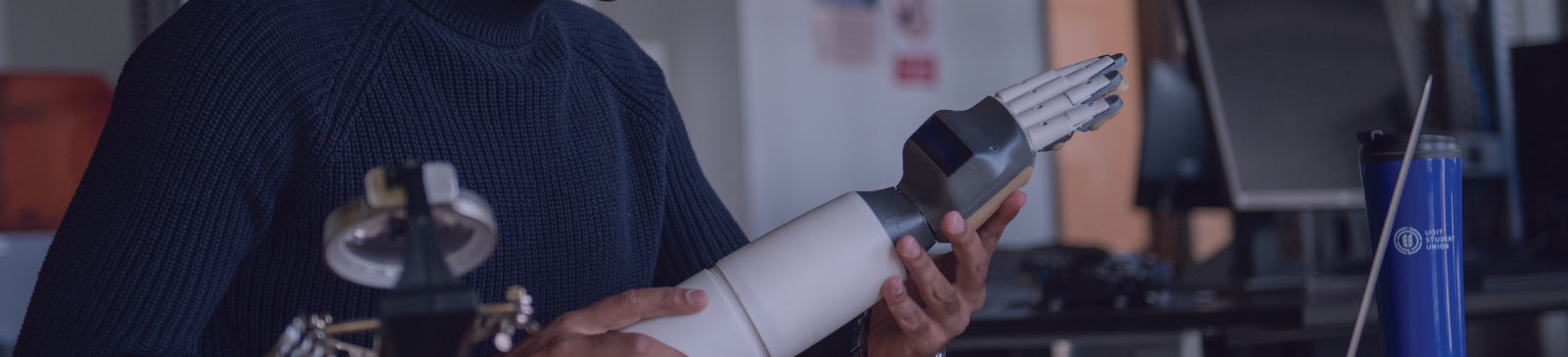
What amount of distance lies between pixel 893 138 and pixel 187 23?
2536mm

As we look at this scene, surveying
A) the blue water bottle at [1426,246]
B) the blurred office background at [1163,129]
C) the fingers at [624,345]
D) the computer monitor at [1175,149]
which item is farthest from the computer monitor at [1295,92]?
the fingers at [624,345]

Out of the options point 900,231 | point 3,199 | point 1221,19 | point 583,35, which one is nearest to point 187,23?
point 583,35

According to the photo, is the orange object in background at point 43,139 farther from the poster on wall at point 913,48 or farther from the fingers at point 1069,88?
the fingers at point 1069,88

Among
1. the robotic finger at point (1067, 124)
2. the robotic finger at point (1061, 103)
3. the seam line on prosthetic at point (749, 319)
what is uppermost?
the robotic finger at point (1061, 103)

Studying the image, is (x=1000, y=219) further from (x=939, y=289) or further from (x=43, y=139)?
(x=43, y=139)

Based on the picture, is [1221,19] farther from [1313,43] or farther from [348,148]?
[348,148]

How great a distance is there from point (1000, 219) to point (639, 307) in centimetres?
26

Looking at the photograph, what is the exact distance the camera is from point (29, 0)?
291 cm

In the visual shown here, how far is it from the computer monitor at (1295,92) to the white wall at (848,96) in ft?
4.13

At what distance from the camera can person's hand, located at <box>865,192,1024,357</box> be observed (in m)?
0.70

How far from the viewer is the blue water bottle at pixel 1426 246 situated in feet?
2.32

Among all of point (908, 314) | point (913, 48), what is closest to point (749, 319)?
point (908, 314)

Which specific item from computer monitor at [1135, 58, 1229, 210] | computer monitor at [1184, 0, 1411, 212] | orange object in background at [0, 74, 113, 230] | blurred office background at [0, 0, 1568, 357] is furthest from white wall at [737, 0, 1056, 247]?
orange object in background at [0, 74, 113, 230]

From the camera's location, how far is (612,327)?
2.14 ft
